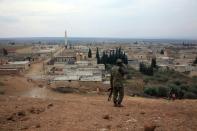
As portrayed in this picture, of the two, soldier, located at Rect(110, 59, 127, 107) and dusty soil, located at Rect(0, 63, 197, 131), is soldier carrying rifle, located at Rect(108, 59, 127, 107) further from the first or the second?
dusty soil, located at Rect(0, 63, 197, 131)

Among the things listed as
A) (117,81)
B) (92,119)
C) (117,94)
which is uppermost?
(117,81)

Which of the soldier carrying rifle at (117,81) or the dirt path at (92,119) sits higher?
the soldier carrying rifle at (117,81)

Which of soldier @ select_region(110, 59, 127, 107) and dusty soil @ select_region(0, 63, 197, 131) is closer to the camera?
dusty soil @ select_region(0, 63, 197, 131)

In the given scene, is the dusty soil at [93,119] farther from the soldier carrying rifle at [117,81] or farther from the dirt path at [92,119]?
the soldier carrying rifle at [117,81]

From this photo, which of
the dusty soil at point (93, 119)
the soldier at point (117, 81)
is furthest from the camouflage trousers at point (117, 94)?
the dusty soil at point (93, 119)

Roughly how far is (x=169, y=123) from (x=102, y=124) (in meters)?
1.54

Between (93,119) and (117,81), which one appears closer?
(93,119)

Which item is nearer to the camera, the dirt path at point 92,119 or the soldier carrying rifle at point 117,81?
the dirt path at point 92,119

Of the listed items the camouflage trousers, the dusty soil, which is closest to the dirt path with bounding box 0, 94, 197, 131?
the dusty soil

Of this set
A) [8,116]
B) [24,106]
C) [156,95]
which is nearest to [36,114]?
[8,116]

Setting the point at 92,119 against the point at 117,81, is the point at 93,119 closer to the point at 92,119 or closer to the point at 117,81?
the point at 92,119

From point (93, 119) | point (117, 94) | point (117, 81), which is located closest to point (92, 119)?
point (93, 119)

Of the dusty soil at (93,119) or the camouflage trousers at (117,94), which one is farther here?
the camouflage trousers at (117,94)

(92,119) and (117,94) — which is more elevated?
(117,94)
